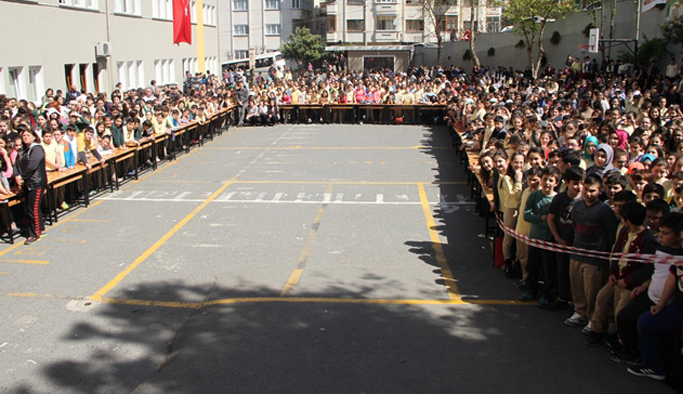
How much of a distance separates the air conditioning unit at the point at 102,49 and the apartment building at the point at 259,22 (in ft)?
147

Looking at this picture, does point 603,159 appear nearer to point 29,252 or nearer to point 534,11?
point 29,252

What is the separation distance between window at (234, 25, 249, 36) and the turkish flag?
1365 inches

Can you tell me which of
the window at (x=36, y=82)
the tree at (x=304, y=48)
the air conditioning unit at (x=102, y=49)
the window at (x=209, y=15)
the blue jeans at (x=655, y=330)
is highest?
the window at (x=209, y=15)

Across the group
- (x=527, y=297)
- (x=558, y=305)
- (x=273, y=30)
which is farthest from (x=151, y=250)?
(x=273, y=30)

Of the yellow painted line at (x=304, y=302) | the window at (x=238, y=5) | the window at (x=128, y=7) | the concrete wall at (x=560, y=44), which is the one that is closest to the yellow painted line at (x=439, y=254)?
the yellow painted line at (x=304, y=302)

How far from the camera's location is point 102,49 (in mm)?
28188

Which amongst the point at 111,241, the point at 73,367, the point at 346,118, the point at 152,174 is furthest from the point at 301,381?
the point at 346,118

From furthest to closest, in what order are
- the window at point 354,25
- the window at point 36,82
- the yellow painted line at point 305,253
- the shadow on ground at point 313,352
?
the window at point 354,25 < the window at point 36,82 < the yellow painted line at point 305,253 < the shadow on ground at point 313,352

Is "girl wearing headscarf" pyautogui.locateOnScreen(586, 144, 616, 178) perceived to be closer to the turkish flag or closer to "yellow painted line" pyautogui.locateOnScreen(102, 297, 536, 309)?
"yellow painted line" pyautogui.locateOnScreen(102, 297, 536, 309)

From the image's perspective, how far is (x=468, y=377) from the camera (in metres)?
6.56

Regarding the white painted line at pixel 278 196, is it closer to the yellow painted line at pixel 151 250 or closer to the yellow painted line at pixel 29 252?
the yellow painted line at pixel 151 250

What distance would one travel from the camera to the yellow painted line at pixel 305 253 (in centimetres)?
938

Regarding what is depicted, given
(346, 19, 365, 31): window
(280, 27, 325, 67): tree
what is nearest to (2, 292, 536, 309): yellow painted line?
(280, 27, 325, 67): tree

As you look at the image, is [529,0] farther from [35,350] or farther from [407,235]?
[35,350]
